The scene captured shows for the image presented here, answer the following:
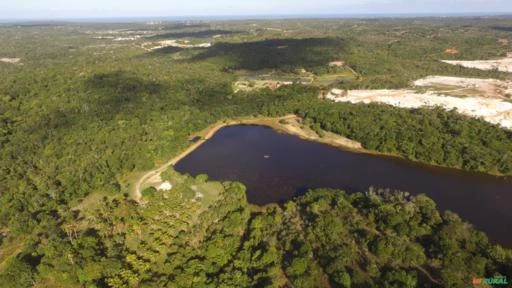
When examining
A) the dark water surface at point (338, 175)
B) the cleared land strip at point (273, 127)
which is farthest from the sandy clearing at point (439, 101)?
the dark water surface at point (338, 175)

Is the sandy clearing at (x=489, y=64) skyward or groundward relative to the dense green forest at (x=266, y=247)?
skyward

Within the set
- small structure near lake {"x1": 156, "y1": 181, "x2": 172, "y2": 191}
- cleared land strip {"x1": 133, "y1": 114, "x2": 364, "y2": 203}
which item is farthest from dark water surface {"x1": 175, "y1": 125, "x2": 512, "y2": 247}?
small structure near lake {"x1": 156, "y1": 181, "x2": 172, "y2": 191}

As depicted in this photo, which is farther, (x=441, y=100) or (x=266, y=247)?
(x=441, y=100)

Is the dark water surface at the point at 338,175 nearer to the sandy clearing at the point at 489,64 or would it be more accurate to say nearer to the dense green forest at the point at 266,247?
the dense green forest at the point at 266,247

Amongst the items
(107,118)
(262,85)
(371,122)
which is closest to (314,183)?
(371,122)

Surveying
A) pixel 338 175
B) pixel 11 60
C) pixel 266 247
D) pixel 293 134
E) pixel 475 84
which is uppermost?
pixel 11 60

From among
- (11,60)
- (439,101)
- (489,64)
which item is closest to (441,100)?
(439,101)

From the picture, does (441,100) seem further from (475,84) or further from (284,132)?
(284,132)
